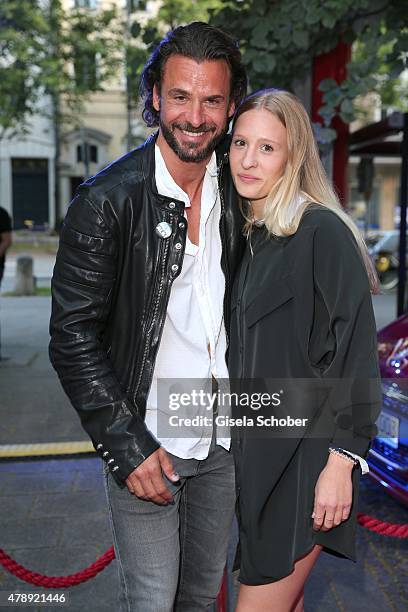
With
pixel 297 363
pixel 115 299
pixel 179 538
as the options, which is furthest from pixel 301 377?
pixel 179 538

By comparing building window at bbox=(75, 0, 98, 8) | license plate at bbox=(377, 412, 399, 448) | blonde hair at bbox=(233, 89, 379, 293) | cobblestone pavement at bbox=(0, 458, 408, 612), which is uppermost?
building window at bbox=(75, 0, 98, 8)

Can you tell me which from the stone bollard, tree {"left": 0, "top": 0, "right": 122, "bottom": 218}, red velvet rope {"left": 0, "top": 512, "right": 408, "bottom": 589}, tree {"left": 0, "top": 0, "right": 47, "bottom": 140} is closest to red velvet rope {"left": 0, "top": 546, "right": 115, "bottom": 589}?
red velvet rope {"left": 0, "top": 512, "right": 408, "bottom": 589}

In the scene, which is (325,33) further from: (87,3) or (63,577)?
(87,3)

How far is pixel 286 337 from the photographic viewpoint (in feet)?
5.76

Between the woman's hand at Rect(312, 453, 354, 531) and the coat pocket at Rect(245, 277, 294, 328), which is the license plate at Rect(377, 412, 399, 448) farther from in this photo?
the coat pocket at Rect(245, 277, 294, 328)

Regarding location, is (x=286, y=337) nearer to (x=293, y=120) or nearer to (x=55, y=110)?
(x=293, y=120)

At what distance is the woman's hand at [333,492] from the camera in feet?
5.67

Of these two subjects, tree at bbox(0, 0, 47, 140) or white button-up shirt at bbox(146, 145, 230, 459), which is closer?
white button-up shirt at bbox(146, 145, 230, 459)

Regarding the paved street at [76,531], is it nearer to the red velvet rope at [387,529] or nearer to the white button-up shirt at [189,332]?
the red velvet rope at [387,529]

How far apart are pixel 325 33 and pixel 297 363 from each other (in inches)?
159

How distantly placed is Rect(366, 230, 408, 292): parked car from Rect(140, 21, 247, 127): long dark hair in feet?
42.5

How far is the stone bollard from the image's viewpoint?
13367 mm

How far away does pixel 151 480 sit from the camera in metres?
1.71

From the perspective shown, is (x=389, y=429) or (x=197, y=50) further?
(x=389, y=429)
